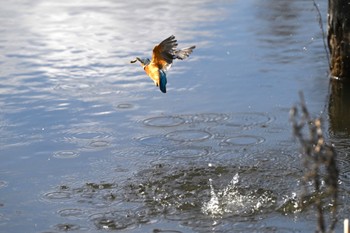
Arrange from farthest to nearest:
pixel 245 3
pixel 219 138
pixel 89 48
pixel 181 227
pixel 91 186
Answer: pixel 245 3 < pixel 89 48 < pixel 219 138 < pixel 91 186 < pixel 181 227

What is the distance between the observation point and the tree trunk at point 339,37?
28.0 ft

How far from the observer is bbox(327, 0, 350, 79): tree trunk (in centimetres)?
855

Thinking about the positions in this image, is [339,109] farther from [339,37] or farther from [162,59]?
[162,59]

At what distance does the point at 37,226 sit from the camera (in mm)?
5621

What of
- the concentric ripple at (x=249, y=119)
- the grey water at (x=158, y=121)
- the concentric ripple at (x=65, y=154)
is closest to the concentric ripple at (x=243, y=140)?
the grey water at (x=158, y=121)

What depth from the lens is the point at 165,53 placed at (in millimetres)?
5723

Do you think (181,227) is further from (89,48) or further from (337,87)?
(89,48)

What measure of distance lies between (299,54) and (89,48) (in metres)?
2.69

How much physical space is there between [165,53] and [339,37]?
3490 millimetres

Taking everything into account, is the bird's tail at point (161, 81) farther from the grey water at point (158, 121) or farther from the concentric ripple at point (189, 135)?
the concentric ripple at point (189, 135)

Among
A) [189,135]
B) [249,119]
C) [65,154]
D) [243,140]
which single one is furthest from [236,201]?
[249,119]

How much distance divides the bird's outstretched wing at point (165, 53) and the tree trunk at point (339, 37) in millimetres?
3351

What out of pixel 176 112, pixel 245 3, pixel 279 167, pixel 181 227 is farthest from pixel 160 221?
pixel 245 3

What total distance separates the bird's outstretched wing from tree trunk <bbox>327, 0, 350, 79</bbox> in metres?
3.35
